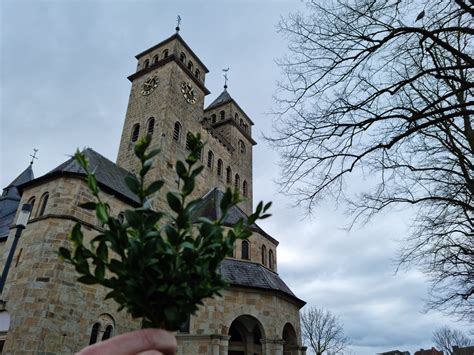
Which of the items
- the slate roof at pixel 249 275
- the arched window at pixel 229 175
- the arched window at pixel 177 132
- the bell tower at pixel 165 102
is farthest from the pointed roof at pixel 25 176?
the slate roof at pixel 249 275

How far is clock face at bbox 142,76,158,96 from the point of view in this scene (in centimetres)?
2409

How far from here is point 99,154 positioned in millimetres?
19672

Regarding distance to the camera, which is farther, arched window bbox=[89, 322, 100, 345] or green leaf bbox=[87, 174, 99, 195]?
arched window bbox=[89, 322, 100, 345]

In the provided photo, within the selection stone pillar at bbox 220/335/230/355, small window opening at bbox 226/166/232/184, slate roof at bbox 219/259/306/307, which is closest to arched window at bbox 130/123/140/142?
small window opening at bbox 226/166/232/184

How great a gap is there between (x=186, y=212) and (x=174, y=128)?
69.6ft

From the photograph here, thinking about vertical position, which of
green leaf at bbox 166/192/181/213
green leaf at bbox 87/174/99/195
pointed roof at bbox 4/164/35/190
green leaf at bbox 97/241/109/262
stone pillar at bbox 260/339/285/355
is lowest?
stone pillar at bbox 260/339/285/355

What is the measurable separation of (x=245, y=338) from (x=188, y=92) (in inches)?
667

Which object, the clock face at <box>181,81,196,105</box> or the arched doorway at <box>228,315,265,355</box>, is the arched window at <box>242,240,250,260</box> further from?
the clock face at <box>181,81,196,105</box>

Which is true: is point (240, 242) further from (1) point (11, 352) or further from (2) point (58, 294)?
(1) point (11, 352)

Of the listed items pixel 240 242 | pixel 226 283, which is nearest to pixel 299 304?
pixel 240 242

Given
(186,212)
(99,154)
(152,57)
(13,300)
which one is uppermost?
(152,57)

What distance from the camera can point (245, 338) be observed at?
16.0m

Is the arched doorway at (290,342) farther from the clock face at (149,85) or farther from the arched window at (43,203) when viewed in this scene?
the clock face at (149,85)

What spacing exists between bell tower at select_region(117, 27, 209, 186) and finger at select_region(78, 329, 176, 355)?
17669mm
